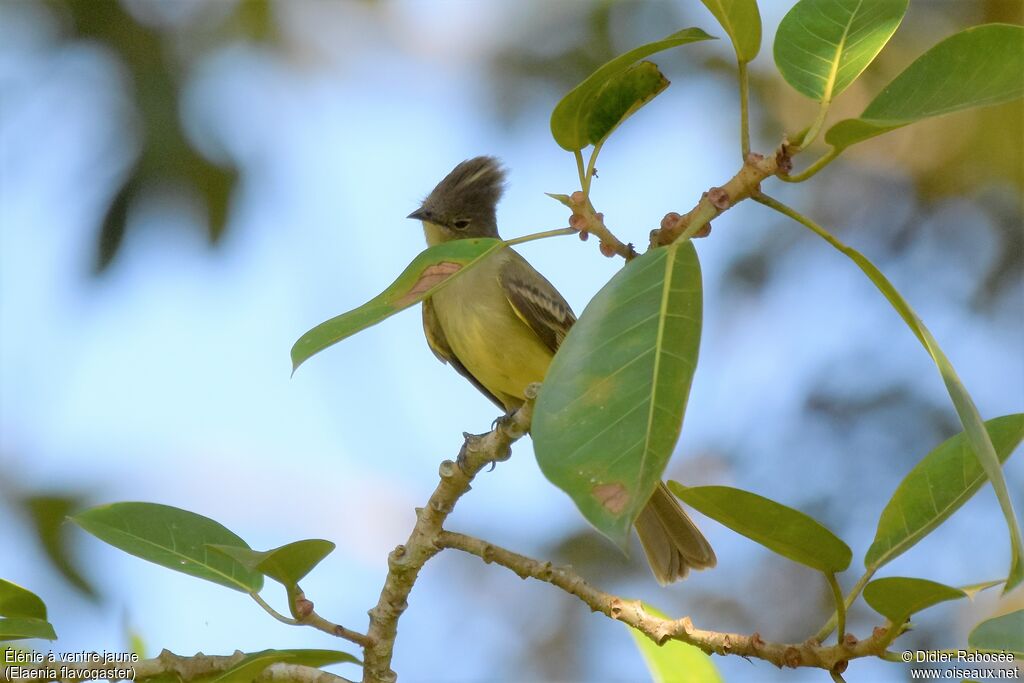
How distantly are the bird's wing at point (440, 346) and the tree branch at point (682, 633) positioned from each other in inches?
Answer: 82.5

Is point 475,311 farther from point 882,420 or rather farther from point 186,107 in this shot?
point 882,420

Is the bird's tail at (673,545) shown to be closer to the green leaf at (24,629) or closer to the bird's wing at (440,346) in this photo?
the bird's wing at (440,346)

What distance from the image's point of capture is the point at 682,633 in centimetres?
241

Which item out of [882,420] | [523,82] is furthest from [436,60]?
[882,420]

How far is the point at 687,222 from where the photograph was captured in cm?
200

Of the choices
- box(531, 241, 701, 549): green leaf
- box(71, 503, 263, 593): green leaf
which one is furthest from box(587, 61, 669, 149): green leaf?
box(71, 503, 263, 593): green leaf

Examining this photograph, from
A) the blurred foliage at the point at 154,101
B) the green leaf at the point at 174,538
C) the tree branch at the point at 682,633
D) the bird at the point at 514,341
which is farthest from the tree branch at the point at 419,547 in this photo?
the blurred foliage at the point at 154,101

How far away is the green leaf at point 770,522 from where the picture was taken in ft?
6.72

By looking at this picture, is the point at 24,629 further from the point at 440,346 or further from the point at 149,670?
the point at 440,346

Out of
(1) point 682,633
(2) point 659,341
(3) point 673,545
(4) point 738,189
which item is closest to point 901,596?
(1) point 682,633

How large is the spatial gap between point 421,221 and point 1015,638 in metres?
3.69

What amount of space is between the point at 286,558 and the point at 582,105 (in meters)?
1.06

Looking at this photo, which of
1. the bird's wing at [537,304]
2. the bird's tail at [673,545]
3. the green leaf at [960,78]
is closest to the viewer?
the green leaf at [960,78]

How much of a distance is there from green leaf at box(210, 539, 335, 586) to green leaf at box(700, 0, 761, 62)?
4.00ft
